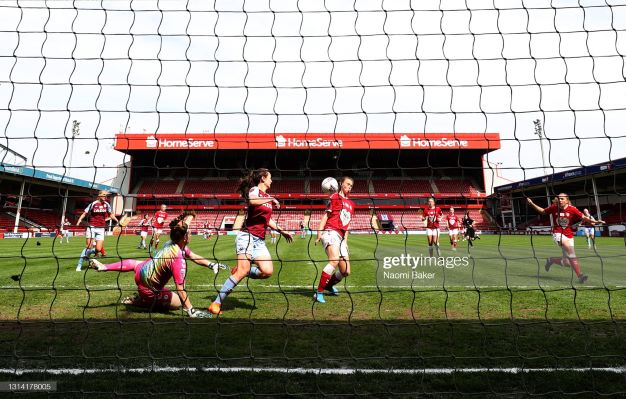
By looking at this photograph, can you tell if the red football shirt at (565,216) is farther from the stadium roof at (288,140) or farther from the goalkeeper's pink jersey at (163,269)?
the goalkeeper's pink jersey at (163,269)

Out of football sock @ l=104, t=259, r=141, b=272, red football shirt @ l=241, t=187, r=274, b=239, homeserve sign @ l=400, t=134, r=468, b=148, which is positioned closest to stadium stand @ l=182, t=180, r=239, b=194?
homeserve sign @ l=400, t=134, r=468, b=148

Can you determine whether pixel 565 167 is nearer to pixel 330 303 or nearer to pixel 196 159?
pixel 330 303

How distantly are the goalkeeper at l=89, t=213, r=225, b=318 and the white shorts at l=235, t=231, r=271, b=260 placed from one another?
27.0 inches

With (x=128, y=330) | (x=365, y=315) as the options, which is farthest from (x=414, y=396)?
(x=128, y=330)

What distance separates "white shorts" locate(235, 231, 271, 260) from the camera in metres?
5.09

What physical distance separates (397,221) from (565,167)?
3553 cm

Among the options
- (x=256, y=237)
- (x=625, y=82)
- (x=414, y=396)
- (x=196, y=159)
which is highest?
(x=196, y=159)

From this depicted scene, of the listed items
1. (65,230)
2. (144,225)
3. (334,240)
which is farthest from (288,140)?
(144,225)

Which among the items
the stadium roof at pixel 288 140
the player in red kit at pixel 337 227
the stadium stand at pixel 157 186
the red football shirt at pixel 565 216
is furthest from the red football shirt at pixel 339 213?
the stadium stand at pixel 157 186

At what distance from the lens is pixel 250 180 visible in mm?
5230

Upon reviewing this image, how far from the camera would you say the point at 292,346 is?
357 centimetres

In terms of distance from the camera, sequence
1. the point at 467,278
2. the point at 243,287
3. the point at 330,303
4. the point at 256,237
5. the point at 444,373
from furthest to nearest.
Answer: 1. the point at 467,278
2. the point at 243,287
3. the point at 330,303
4. the point at 256,237
5. the point at 444,373

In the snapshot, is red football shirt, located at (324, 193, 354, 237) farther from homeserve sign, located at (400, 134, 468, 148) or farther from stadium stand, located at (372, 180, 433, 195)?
stadium stand, located at (372, 180, 433, 195)

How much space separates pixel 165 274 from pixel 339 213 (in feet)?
8.92
